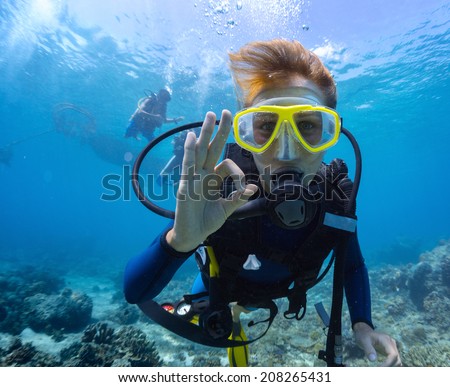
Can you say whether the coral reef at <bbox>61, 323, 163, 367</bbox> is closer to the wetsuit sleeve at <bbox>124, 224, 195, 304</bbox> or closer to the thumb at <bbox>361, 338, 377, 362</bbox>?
the wetsuit sleeve at <bbox>124, 224, 195, 304</bbox>

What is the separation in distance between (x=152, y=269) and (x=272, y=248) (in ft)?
4.37

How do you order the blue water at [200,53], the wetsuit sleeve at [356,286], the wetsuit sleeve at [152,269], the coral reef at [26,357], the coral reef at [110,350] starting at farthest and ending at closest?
the blue water at [200,53] < the coral reef at [26,357] < the coral reef at [110,350] < the wetsuit sleeve at [356,286] < the wetsuit sleeve at [152,269]

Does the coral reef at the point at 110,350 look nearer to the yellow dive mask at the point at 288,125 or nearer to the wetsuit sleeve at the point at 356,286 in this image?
the wetsuit sleeve at the point at 356,286

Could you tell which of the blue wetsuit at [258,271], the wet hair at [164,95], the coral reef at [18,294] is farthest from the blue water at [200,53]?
the blue wetsuit at [258,271]

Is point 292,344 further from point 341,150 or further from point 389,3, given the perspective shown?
point 341,150

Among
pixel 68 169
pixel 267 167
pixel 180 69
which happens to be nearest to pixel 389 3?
pixel 180 69

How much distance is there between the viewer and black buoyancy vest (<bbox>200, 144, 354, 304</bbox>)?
2.83 meters

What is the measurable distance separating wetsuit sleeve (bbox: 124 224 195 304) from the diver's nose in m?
1.22

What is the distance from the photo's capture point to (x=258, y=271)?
3.19 m

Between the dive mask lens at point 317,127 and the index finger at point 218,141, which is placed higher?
the dive mask lens at point 317,127

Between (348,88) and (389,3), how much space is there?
23.8 feet

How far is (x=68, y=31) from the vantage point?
17.8m

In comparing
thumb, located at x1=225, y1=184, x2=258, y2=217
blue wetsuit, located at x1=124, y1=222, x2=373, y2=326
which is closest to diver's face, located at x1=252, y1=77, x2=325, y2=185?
thumb, located at x1=225, y1=184, x2=258, y2=217

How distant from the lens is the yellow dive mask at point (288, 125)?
2.50m
